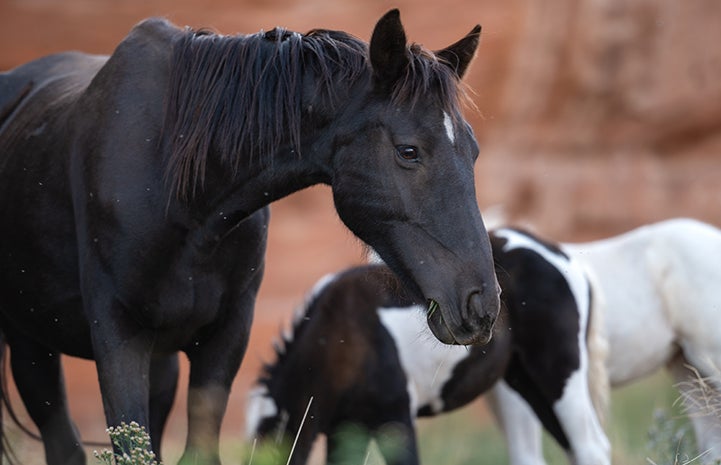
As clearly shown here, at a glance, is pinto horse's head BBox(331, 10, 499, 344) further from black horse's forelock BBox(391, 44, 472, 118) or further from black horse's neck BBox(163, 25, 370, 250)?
black horse's neck BBox(163, 25, 370, 250)

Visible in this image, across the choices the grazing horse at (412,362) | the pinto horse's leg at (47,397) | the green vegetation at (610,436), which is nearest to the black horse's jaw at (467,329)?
the green vegetation at (610,436)

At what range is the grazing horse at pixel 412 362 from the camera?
544 centimetres

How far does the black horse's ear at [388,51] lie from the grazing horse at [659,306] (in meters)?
3.21

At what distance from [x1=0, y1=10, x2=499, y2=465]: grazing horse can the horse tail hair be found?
2455 millimetres

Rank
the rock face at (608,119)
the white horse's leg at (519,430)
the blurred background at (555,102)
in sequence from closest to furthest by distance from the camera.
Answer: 1. the white horse's leg at (519,430)
2. the blurred background at (555,102)
3. the rock face at (608,119)

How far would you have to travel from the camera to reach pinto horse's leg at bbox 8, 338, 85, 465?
431 centimetres

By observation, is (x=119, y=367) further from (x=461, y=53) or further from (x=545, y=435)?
(x=545, y=435)

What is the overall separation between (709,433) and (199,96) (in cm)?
378

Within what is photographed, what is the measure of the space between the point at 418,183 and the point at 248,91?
0.69 meters

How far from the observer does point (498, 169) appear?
12.5 metres

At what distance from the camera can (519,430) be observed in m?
6.58

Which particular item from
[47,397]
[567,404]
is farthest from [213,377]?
[567,404]

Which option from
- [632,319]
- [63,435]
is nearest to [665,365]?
[632,319]

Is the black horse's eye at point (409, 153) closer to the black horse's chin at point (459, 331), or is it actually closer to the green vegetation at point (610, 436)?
the black horse's chin at point (459, 331)
